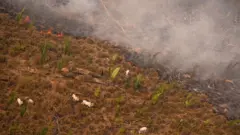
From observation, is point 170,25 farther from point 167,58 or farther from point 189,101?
point 189,101

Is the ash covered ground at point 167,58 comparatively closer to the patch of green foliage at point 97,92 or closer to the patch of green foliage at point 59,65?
the patch of green foliage at point 97,92

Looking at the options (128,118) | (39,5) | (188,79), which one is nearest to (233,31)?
(188,79)

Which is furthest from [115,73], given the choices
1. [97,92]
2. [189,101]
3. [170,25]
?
[170,25]

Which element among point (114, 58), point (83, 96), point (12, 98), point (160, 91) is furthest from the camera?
point (114, 58)

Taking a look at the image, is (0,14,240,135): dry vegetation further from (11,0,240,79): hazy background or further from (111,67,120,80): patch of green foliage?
(11,0,240,79): hazy background

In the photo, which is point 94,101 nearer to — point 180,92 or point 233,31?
point 180,92

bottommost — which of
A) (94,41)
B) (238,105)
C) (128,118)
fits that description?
(128,118)

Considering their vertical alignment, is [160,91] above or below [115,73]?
below
